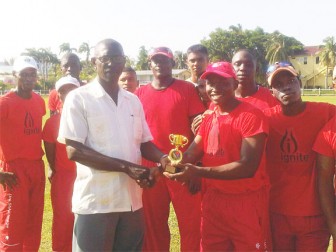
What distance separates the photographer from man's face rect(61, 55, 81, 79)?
7.20 metres

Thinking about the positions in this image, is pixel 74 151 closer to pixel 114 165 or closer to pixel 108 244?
pixel 114 165

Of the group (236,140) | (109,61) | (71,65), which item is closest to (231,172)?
(236,140)

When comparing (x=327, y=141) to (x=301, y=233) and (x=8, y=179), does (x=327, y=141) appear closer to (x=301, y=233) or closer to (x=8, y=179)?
(x=301, y=233)

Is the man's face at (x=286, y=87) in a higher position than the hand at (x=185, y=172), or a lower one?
higher

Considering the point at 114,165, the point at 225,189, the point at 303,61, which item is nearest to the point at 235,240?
the point at 225,189

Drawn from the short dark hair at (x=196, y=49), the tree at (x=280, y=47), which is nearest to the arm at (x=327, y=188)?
the short dark hair at (x=196, y=49)

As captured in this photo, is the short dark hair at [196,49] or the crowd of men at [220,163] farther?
the short dark hair at [196,49]

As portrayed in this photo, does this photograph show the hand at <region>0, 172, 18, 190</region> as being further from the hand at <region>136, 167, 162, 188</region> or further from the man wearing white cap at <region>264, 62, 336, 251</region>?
the man wearing white cap at <region>264, 62, 336, 251</region>

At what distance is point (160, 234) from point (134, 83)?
2.56 metres

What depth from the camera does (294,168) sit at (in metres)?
3.94

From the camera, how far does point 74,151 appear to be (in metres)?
3.47

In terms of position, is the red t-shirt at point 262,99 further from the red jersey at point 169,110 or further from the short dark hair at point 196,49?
the short dark hair at point 196,49

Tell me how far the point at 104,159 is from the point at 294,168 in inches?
68.2

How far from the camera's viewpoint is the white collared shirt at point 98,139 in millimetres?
3518
